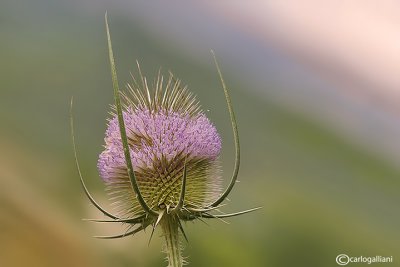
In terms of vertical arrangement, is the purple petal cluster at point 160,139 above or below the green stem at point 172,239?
above

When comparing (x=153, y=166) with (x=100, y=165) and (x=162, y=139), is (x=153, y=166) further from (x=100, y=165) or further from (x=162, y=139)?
(x=100, y=165)

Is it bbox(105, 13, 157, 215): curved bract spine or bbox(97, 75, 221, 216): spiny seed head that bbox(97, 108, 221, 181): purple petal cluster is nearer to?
bbox(97, 75, 221, 216): spiny seed head

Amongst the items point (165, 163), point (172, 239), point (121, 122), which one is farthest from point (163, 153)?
point (121, 122)

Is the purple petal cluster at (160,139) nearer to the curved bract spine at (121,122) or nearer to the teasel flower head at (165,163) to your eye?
the teasel flower head at (165,163)

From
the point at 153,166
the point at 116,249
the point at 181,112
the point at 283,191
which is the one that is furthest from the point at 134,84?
the point at 283,191

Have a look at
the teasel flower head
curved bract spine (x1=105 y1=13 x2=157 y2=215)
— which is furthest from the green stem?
curved bract spine (x1=105 y1=13 x2=157 y2=215)

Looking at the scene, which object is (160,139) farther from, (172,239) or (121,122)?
(121,122)

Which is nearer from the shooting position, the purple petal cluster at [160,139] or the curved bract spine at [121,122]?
the curved bract spine at [121,122]

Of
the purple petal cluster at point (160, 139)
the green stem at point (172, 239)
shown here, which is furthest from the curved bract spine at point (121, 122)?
the purple petal cluster at point (160, 139)
